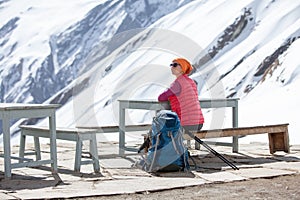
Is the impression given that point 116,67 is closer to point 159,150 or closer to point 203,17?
point 203,17

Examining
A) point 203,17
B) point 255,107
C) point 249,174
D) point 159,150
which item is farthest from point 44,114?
point 203,17

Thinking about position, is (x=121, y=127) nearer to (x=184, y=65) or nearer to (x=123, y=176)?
(x=184, y=65)

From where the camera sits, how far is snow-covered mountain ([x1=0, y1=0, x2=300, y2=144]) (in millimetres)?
20444

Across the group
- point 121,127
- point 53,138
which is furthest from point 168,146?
point 121,127

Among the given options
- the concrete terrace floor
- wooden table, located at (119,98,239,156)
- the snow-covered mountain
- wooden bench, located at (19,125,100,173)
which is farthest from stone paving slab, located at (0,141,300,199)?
the snow-covered mountain

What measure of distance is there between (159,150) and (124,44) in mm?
89871


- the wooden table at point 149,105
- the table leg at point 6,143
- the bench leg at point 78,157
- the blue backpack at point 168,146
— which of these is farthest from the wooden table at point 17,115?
the wooden table at point 149,105

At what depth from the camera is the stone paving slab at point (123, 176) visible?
6402mm

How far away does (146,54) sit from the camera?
89250 millimetres

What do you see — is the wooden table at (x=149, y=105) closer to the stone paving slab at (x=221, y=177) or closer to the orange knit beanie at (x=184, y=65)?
the orange knit beanie at (x=184, y=65)

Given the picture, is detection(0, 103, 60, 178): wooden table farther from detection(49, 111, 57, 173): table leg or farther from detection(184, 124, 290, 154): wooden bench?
detection(184, 124, 290, 154): wooden bench

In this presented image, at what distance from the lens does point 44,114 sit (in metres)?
7.23

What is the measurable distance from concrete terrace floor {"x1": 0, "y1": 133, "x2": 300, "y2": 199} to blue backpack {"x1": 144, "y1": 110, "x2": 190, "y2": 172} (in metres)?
0.14

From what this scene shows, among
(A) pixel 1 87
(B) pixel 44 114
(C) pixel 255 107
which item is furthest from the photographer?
(A) pixel 1 87
